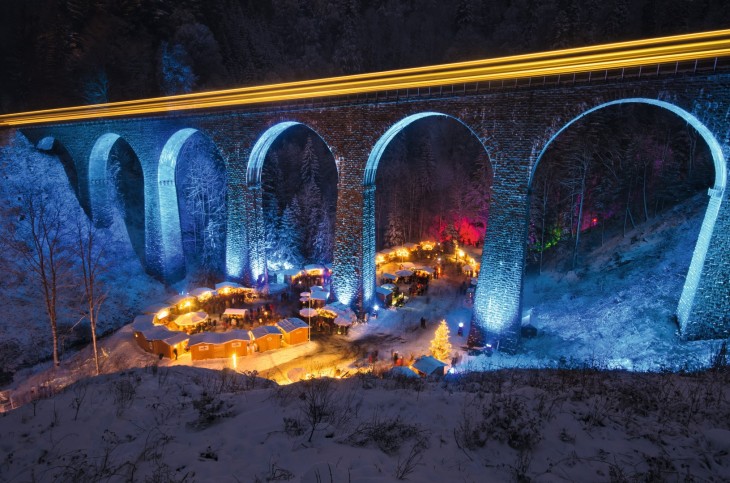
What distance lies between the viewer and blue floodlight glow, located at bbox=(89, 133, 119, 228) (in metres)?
27.7

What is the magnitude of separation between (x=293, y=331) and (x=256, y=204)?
9.04 m

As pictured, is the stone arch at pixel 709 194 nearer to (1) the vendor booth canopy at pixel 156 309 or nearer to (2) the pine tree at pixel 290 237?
(1) the vendor booth canopy at pixel 156 309

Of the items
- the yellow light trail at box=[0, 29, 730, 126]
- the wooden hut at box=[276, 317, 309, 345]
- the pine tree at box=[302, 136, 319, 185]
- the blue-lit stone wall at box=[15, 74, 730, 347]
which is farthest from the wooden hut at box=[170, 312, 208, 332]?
the pine tree at box=[302, 136, 319, 185]

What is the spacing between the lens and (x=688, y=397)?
6086 mm

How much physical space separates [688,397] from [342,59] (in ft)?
138

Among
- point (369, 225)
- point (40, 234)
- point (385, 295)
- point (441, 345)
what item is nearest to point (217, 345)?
point (369, 225)

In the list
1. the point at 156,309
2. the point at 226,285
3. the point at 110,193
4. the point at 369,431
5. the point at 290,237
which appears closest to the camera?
the point at 369,431

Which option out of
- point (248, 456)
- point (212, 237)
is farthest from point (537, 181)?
point (248, 456)

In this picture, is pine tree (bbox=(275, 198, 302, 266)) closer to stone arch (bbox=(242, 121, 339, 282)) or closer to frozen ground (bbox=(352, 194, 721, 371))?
stone arch (bbox=(242, 121, 339, 282))

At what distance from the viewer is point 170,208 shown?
25.3 meters

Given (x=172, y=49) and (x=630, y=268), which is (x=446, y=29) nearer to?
(x=172, y=49)

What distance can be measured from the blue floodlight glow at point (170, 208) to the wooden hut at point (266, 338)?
42.1 ft

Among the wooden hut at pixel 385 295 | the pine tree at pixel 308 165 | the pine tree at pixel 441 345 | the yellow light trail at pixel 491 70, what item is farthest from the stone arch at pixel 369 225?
the pine tree at pixel 308 165

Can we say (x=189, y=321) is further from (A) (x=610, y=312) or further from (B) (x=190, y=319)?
(A) (x=610, y=312)
